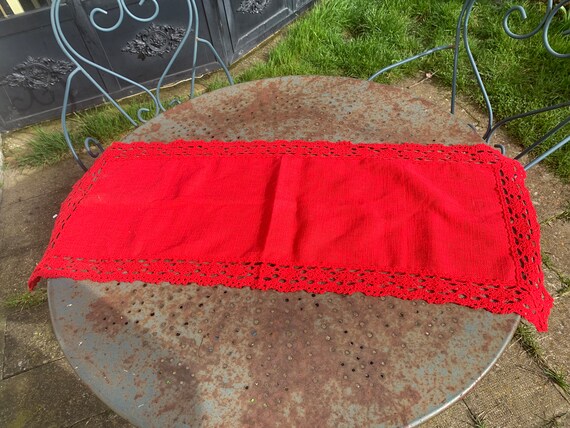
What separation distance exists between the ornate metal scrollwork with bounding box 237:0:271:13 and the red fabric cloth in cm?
238

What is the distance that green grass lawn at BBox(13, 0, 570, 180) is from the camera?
9.70ft

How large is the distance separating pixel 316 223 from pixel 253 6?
2.91 m

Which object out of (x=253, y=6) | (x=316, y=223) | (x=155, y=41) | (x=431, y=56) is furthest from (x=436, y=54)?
(x=316, y=223)

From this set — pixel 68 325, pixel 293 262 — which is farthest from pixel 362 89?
pixel 68 325

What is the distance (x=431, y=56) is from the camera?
3.38 meters

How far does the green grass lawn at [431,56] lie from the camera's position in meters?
2.96

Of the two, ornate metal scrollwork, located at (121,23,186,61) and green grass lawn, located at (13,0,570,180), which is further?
ornate metal scrollwork, located at (121,23,186,61)

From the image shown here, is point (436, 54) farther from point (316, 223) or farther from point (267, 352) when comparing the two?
point (267, 352)

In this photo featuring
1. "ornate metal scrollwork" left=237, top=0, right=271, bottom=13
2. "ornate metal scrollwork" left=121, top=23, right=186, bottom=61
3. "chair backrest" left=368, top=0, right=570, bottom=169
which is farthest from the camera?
"ornate metal scrollwork" left=237, top=0, right=271, bottom=13

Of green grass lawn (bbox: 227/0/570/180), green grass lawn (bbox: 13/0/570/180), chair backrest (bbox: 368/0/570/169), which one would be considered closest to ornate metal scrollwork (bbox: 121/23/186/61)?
green grass lawn (bbox: 13/0/570/180)

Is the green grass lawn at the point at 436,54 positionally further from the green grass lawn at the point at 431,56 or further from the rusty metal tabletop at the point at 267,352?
the rusty metal tabletop at the point at 267,352

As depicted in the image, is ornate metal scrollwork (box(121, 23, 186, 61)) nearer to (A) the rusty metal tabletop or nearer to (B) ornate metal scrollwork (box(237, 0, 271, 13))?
(B) ornate metal scrollwork (box(237, 0, 271, 13))

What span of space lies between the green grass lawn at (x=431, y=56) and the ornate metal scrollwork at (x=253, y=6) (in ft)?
1.04

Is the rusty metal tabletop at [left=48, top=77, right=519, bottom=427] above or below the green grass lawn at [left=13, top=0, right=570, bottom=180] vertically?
above
